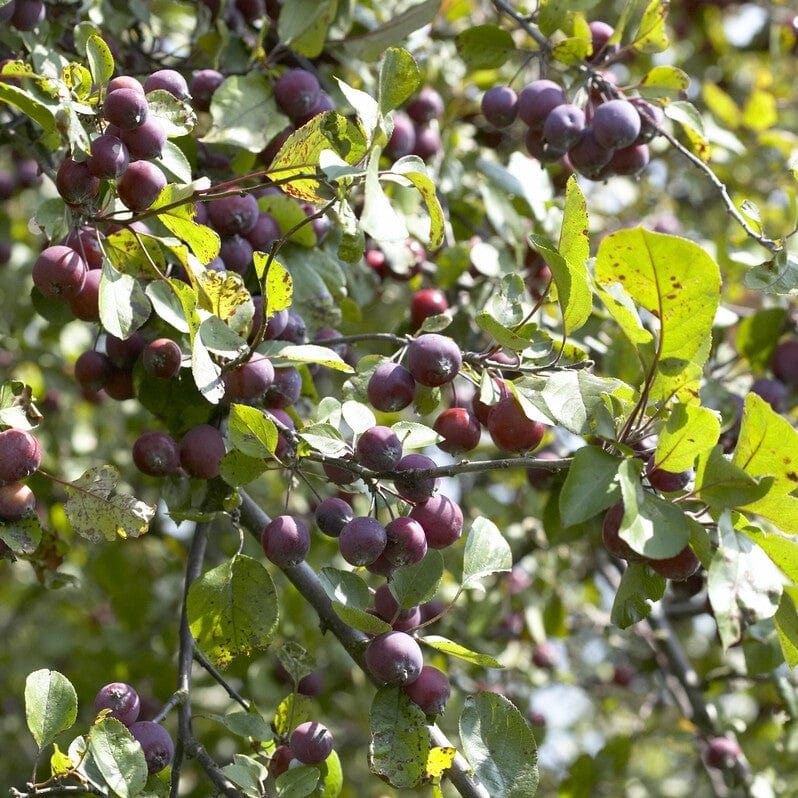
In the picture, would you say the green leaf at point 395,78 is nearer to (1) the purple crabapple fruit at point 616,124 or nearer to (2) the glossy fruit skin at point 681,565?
(1) the purple crabapple fruit at point 616,124

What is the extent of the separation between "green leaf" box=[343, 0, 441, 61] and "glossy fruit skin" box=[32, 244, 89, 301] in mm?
684

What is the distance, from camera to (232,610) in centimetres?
116

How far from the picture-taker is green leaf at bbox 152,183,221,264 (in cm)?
112

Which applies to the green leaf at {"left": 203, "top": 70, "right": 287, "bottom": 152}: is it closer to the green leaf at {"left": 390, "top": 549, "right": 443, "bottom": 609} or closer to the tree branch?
the tree branch

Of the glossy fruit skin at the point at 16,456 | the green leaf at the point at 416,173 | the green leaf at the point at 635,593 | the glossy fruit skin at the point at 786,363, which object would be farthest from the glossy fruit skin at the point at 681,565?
the glossy fruit skin at the point at 786,363

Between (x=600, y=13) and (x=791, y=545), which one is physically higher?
(x=791, y=545)

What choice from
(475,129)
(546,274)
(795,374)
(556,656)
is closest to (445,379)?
(546,274)

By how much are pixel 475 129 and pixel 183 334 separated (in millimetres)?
1111

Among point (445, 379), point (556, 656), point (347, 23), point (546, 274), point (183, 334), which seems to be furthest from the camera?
point (556, 656)

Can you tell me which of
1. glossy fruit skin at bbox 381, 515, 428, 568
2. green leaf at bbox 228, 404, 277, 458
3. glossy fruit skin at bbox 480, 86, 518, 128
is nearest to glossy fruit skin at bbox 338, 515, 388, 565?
glossy fruit skin at bbox 381, 515, 428, 568

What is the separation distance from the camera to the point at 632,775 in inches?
116

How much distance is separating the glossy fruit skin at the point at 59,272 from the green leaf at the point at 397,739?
581mm

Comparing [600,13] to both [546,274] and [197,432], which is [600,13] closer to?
[546,274]

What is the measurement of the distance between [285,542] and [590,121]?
2.61ft
